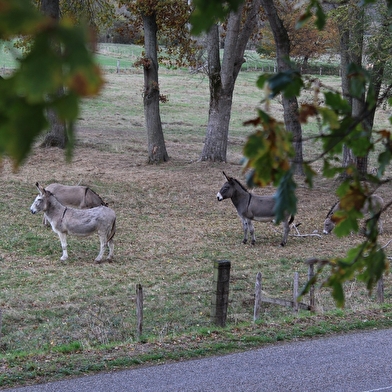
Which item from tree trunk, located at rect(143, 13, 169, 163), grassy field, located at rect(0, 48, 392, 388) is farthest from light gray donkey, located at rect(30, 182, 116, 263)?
tree trunk, located at rect(143, 13, 169, 163)

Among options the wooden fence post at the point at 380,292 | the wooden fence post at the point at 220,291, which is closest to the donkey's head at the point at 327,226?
the wooden fence post at the point at 380,292

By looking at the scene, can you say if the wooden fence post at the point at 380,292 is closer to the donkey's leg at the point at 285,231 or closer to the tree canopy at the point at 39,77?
the donkey's leg at the point at 285,231

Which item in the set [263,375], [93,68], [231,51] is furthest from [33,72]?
[231,51]

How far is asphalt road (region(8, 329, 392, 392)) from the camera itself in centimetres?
801

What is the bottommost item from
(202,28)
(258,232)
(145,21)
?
(258,232)

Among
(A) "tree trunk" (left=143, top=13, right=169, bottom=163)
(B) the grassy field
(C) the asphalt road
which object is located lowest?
(B) the grassy field

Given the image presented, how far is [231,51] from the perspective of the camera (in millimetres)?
26297

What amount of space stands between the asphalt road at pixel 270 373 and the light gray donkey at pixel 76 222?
282 inches

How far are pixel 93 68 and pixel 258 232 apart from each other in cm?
1843

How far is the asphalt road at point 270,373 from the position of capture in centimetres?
801

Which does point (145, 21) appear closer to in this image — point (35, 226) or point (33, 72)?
point (35, 226)

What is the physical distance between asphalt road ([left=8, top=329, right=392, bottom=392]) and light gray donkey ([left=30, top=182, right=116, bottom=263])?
7.16m

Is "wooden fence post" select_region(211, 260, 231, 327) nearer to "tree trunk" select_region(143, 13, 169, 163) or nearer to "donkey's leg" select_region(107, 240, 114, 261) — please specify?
"donkey's leg" select_region(107, 240, 114, 261)

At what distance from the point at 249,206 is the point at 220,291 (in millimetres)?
7459
